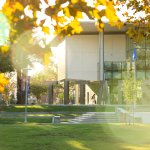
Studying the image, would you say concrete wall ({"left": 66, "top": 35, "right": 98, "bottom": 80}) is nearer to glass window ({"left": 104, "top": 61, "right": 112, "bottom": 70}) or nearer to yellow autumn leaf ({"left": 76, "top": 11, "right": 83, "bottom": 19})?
glass window ({"left": 104, "top": 61, "right": 112, "bottom": 70})

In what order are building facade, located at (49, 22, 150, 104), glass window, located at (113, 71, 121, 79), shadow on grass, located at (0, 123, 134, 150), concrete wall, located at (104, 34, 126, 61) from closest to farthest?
shadow on grass, located at (0, 123, 134, 150)
building facade, located at (49, 22, 150, 104)
glass window, located at (113, 71, 121, 79)
concrete wall, located at (104, 34, 126, 61)

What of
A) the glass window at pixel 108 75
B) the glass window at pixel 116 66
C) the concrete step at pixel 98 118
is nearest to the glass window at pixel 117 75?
the glass window at pixel 108 75

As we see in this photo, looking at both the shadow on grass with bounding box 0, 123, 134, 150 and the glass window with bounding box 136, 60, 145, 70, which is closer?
the shadow on grass with bounding box 0, 123, 134, 150

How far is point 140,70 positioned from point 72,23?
56.5 metres

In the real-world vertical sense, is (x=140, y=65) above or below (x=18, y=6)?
above

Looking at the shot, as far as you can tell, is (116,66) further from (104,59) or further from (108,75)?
(104,59)

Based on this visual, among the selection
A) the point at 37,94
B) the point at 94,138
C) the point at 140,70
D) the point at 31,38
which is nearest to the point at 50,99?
the point at 37,94

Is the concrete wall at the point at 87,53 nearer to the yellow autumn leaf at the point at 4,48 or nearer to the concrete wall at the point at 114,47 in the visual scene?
the concrete wall at the point at 114,47

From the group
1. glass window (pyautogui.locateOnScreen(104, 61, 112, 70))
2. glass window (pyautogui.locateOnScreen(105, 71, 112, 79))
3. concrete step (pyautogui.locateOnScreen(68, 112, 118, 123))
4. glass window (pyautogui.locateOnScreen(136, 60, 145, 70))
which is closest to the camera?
concrete step (pyautogui.locateOnScreen(68, 112, 118, 123))

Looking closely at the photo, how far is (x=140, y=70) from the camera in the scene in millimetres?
60906

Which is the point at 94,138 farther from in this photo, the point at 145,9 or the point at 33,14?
the point at 33,14

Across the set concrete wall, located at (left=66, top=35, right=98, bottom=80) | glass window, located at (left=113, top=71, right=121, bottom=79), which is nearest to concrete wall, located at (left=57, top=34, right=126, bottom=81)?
concrete wall, located at (left=66, top=35, right=98, bottom=80)

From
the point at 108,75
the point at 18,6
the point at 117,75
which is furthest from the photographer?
the point at 108,75

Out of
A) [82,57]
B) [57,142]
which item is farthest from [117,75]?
[57,142]
